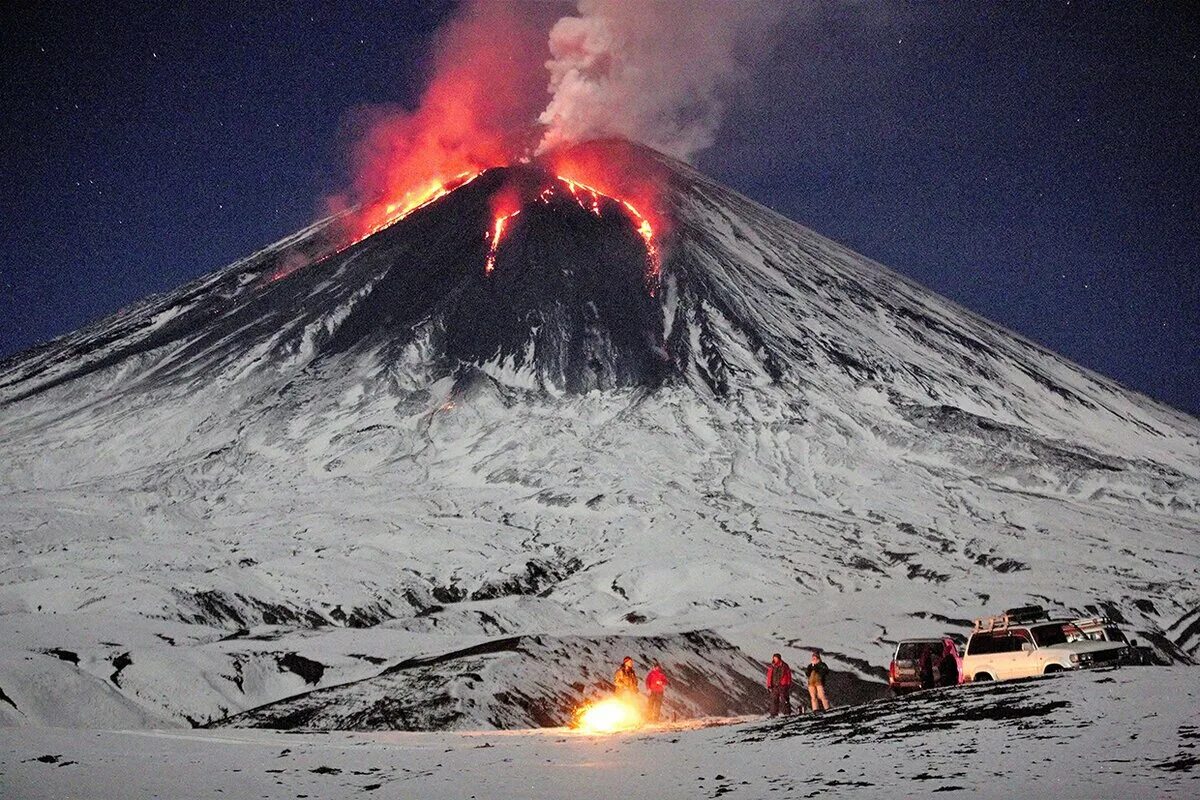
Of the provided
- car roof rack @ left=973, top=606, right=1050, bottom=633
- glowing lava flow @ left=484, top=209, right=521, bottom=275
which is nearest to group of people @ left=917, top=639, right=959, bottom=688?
car roof rack @ left=973, top=606, right=1050, bottom=633

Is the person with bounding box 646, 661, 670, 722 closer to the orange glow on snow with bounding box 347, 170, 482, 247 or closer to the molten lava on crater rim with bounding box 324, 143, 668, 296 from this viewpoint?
the molten lava on crater rim with bounding box 324, 143, 668, 296

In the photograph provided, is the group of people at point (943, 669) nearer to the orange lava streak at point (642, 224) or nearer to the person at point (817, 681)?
the person at point (817, 681)

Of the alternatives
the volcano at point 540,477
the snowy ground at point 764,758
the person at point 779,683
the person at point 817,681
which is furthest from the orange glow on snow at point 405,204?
the snowy ground at point 764,758

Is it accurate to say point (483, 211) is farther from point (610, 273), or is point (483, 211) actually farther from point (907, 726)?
point (907, 726)

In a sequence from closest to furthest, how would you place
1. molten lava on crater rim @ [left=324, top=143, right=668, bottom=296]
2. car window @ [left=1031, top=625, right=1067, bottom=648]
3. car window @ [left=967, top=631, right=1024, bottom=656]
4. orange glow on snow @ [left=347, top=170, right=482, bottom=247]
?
car window @ [left=1031, top=625, right=1067, bottom=648]
car window @ [left=967, top=631, right=1024, bottom=656]
molten lava on crater rim @ [left=324, top=143, right=668, bottom=296]
orange glow on snow @ [left=347, top=170, right=482, bottom=247]

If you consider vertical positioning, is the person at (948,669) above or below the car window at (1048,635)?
below

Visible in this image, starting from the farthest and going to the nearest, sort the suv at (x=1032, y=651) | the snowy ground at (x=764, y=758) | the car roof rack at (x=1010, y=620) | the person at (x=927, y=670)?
the car roof rack at (x=1010, y=620) < the person at (x=927, y=670) < the suv at (x=1032, y=651) < the snowy ground at (x=764, y=758)

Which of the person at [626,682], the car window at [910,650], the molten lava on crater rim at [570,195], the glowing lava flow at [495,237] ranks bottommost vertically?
the car window at [910,650]
